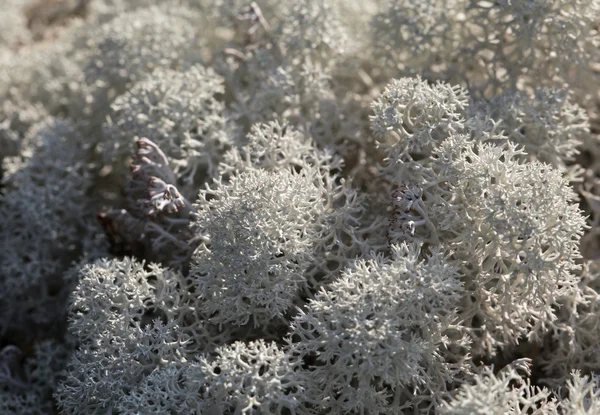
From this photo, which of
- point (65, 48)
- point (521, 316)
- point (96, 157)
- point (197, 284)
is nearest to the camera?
point (521, 316)

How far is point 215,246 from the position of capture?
1.76 meters

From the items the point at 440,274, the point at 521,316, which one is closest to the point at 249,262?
the point at 440,274

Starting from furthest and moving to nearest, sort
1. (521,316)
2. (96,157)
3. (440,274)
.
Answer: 1. (96,157)
2. (521,316)
3. (440,274)

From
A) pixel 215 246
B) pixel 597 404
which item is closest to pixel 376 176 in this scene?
pixel 215 246

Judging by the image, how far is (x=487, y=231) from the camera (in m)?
1.69

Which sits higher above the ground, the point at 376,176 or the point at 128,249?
the point at 376,176

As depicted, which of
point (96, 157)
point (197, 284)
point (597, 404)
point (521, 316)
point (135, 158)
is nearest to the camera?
point (597, 404)

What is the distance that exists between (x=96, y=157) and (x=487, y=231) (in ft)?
5.60

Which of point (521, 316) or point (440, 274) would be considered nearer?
point (440, 274)

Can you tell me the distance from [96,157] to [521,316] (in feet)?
5.99

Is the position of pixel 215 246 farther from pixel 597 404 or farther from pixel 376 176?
pixel 597 404

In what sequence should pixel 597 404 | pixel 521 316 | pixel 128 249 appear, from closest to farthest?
pixel 597 404
pixel 521 316
pixel 128 249

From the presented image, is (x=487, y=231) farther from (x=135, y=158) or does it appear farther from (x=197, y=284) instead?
(x=135, y=158)

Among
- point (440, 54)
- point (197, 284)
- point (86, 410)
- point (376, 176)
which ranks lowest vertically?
point (86, 410)
